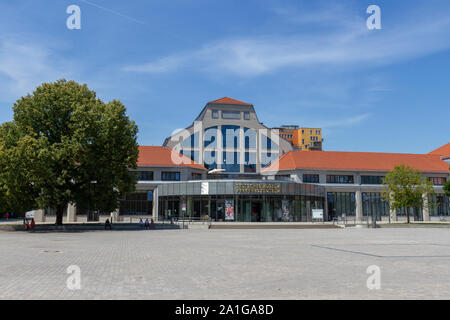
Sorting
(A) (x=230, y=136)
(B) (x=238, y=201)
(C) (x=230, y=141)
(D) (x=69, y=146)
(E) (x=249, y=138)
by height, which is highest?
(A) (x=230, y=136)

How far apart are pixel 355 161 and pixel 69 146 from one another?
5062 cm

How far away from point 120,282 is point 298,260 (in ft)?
23.2

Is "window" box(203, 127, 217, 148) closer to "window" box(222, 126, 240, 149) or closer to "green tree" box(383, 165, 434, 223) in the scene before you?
"window" box(222, 126, 240, 149)

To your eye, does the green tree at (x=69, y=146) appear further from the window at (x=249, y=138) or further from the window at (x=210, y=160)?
the window at (x=249, y=138)

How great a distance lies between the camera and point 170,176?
61594 millimetres

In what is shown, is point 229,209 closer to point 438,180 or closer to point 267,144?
point 267,144

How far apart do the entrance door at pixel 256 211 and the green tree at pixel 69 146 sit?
66.6 feet

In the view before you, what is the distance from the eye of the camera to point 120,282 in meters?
9.72

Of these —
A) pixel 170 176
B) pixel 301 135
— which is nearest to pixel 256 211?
pixel 170 176

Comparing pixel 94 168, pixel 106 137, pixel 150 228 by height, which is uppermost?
pixel 106 137

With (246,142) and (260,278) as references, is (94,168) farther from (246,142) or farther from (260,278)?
(246,142)
